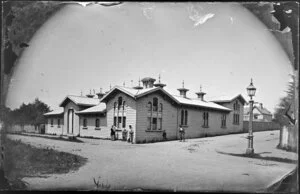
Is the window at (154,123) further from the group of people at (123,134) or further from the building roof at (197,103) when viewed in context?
the building roof at (197,103)

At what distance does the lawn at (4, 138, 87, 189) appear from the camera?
3562mm

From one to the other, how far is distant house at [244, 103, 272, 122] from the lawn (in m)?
1.87

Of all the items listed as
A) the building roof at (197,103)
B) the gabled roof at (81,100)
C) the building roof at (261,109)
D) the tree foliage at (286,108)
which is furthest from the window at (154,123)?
the tree foliage at (286,108)

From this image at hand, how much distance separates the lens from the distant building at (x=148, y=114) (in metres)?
3.55

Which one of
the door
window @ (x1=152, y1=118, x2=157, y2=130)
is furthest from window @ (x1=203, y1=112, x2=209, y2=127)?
the door

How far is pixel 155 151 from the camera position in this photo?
3.54 m

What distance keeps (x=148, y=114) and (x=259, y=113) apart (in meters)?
1.24

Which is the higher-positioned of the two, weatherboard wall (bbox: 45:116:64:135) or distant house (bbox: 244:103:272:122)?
distant house (bbox: 244:103:272:122)

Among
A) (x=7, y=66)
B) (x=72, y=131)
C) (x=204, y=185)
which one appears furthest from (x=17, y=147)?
(x=204, y=185)

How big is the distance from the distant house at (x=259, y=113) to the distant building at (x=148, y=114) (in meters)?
0.06

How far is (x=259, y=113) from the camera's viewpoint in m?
3.66

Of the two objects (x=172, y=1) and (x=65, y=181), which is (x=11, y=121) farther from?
(x=172, y=1)

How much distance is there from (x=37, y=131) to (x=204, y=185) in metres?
1.95

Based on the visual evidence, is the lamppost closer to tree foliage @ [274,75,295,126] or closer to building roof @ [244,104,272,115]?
building roof @ [244,104,272,115]
